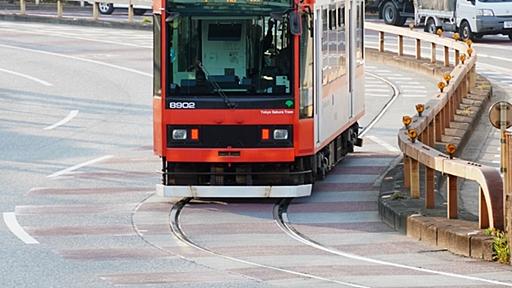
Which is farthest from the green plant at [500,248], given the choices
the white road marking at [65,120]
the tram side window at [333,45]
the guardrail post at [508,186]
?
the white road marking at [65,120]

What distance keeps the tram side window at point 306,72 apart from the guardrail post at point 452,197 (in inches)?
128

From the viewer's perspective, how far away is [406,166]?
18.3 m

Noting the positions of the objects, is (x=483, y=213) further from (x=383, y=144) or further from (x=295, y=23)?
(x=383, y=144)

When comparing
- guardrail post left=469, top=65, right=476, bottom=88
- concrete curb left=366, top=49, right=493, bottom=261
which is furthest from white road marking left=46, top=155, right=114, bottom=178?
guardrail post left=469, top=65, right=476, bottom=88

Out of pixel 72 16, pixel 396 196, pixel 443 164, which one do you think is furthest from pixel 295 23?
pixel 72 16

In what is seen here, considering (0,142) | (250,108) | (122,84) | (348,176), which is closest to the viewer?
(250,108)

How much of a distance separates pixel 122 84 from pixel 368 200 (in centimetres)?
1714

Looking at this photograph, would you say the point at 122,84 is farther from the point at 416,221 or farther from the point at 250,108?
the point at 416,221

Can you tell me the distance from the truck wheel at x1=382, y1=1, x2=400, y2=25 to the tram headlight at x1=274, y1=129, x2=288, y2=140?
39275mm

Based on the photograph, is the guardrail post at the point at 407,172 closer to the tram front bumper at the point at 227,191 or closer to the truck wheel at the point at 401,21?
the tram front bumper at the point at 227,191

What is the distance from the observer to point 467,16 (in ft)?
159

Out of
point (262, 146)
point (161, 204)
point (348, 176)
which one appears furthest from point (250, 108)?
point (348, 176)

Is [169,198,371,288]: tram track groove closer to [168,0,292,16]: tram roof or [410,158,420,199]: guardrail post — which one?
[168,0,292,16]: tram roof

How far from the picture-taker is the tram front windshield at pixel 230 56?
719 inches
